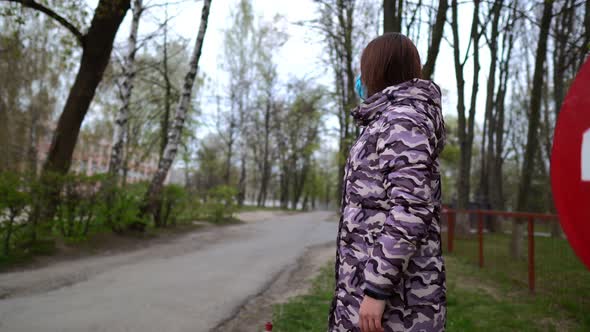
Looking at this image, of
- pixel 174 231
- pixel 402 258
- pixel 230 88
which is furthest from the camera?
pixel 230 88

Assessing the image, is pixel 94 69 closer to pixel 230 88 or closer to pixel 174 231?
pixel 174 231

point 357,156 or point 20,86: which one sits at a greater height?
Answer: point 20,86

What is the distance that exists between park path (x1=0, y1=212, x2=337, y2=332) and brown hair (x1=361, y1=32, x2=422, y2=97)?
11.1 ft

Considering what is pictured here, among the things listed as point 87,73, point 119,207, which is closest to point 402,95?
point 119,207

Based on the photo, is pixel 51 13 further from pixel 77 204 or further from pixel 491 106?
pixel 491 106

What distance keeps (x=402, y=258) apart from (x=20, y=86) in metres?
32.0

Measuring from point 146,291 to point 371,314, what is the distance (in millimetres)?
4765

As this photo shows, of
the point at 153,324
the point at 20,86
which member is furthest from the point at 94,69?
the point at 20,86

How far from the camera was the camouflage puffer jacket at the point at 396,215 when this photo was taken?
149 cm

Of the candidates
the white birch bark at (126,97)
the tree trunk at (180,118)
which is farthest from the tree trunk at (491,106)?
the white birch bark at (126,97)

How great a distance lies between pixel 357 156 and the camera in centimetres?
174

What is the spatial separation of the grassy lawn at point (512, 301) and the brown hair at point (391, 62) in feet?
10.2

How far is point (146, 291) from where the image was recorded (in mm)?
5551

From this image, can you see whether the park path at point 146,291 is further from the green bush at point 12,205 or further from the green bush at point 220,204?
the green bush at point 220,204
